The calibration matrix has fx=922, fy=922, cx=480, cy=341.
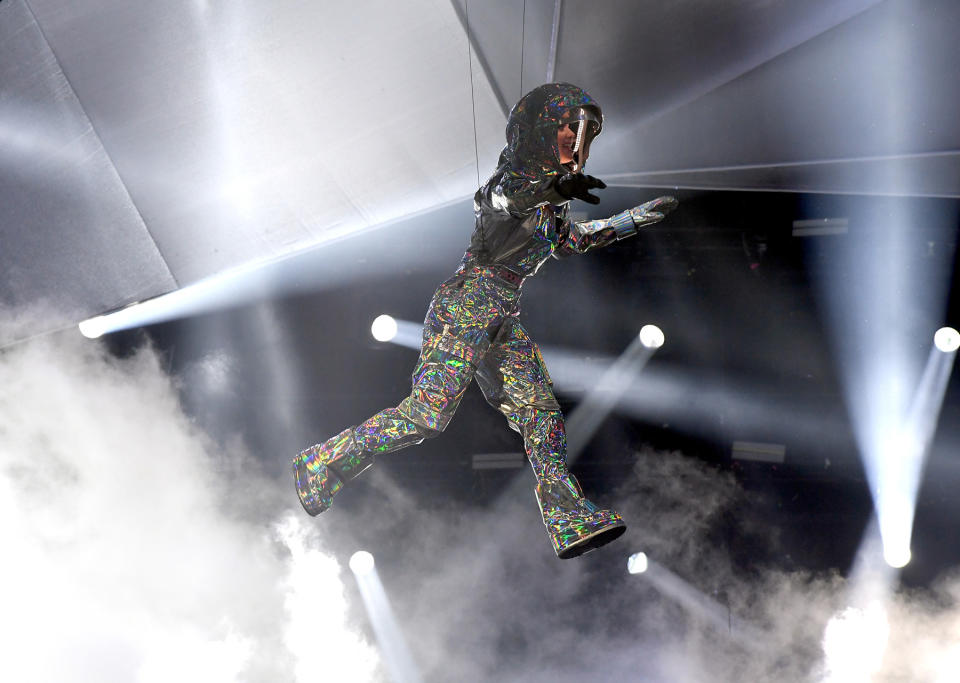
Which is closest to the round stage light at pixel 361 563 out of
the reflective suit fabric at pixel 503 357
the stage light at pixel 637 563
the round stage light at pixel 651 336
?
the stage light at pixel 637 563

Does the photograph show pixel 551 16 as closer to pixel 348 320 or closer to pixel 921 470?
pixel 348 320

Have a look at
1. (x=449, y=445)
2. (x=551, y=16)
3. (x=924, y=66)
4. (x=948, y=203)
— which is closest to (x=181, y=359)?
(x=449, y=445)

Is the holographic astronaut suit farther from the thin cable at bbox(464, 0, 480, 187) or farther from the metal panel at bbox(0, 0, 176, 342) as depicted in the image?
the metal panel at bbox(0, 0, 176, 342)

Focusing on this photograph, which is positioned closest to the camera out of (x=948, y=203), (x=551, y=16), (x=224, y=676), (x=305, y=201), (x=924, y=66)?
(x=551, y=16)

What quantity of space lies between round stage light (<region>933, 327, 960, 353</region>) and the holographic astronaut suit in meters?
2.52

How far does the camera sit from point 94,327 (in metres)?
4.29

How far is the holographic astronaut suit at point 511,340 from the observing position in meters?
2.48

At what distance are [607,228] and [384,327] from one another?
78.3 inches

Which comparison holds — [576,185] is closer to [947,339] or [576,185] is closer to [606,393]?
[606,393]

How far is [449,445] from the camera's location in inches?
187

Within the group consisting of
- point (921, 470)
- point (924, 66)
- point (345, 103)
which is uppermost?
point (345, 103)

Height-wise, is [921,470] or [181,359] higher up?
[181,359]

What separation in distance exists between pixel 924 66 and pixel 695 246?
5.48ft

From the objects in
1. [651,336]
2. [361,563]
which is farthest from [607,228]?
[361,563]
